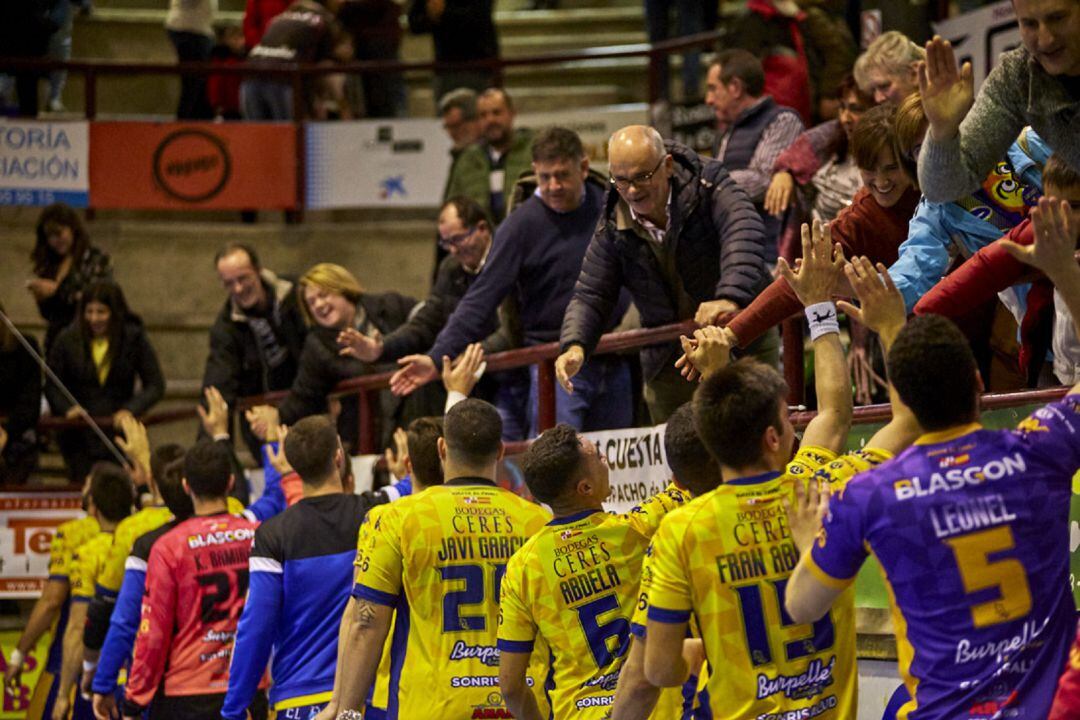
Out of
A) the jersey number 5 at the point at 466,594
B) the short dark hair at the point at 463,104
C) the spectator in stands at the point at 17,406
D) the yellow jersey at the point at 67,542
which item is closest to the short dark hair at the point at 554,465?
the jersey number 5 at the point at 466,594

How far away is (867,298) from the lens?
4348mm

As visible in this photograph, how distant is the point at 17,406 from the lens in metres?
12.0

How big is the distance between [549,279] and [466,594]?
8.38ft

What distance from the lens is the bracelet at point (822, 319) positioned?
4.68 m

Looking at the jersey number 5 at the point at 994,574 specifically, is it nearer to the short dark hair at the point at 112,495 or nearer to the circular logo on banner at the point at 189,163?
the short dark hair at the point at 112,495

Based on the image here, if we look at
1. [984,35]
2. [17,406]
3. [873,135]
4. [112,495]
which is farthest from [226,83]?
[873,135]

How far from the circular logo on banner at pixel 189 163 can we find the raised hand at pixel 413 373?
6.74 metres

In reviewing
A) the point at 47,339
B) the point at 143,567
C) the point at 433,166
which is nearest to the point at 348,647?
the point at 143,567

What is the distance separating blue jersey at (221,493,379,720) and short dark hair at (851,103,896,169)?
8.86 ft

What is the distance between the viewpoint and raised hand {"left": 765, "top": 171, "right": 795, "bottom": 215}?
7.92 metres

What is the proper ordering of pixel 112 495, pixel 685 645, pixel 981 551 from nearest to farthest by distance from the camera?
pixel 981 551, pixel 685 645, pixel 112 495

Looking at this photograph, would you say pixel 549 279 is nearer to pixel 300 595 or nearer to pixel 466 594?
pixel 300 595

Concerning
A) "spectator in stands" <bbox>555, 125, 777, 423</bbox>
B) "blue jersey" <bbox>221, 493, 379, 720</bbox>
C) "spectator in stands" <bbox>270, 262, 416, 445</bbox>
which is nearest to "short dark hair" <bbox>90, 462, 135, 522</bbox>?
"spectator in stands" <bbox>270, 262, 416, 445</bbox>

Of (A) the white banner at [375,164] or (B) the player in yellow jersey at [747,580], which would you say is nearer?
(B) the player in yellow jersey at [747,580]
